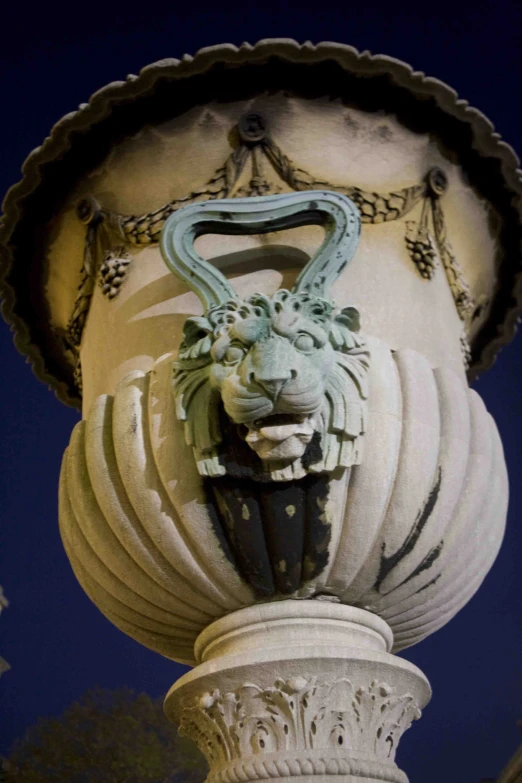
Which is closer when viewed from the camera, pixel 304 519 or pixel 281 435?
pixel 281 435

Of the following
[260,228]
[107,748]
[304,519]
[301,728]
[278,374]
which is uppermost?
[260,228]

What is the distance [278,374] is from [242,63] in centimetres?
91

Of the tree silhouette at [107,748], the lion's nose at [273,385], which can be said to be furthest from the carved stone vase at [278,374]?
the tree silhouette at [107,748]

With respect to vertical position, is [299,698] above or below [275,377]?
below

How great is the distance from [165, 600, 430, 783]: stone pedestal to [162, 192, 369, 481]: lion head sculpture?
1.11ft

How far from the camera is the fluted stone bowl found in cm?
179

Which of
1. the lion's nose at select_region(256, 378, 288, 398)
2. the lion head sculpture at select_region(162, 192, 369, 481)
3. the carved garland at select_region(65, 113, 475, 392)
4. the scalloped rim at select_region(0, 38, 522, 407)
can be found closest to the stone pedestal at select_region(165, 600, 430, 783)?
the lion head sculpture at select_region(162, 192, 369, 481)

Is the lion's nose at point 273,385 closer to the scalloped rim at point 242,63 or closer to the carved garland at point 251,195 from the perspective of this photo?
the carved garland at point 251,195

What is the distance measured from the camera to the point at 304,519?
5.80 ft

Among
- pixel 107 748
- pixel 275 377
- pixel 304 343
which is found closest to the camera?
pixel 275 377

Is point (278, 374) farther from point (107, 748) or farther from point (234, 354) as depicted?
point (107, 748)

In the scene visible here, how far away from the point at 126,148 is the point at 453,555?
1.27m

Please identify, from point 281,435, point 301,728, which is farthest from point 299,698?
point 281,435

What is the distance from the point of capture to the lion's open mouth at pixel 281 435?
1658 mm
